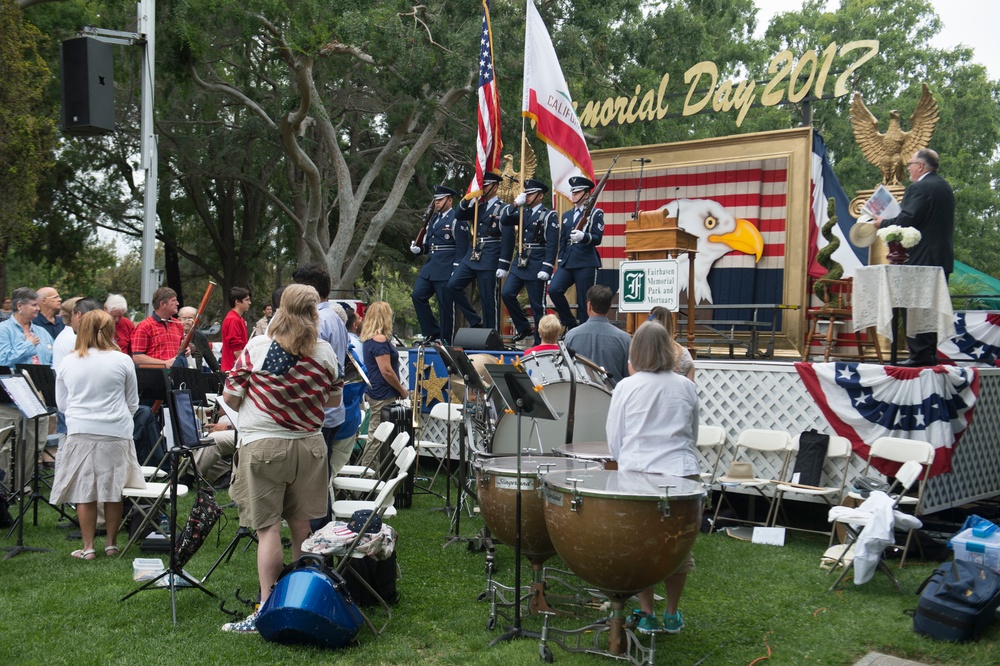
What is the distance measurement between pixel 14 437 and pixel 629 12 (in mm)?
15180

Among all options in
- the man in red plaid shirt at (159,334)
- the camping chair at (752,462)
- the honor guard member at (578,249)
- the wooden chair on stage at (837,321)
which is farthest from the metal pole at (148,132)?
the wooden chair on stage at (837,321)

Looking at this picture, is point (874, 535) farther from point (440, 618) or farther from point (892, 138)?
point (892, 138)

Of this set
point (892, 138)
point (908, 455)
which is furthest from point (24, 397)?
point (892, 138)

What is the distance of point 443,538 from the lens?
726cm

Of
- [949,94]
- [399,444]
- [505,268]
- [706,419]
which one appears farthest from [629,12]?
[949,94]

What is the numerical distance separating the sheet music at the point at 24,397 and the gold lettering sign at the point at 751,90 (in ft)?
33.3

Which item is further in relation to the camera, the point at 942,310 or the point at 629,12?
the point at 629,12

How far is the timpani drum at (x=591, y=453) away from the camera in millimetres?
5281

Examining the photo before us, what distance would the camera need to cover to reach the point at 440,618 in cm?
527

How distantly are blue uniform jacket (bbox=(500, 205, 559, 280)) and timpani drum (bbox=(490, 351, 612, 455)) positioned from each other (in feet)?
15.0

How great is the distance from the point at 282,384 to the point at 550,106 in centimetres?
732

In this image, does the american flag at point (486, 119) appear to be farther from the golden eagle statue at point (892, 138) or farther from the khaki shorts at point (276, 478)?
the khaki shorts at point (276, 478)

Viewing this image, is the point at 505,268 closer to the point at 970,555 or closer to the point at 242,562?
the point at 242,562

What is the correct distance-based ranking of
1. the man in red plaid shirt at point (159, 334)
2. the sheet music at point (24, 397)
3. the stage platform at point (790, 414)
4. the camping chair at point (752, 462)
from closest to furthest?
the sheet music at point (24, 397)
the stage platform at point (790, 414)
the camping chair at point (752, 462)
the man in red plaid shirt at point (159, 334)
